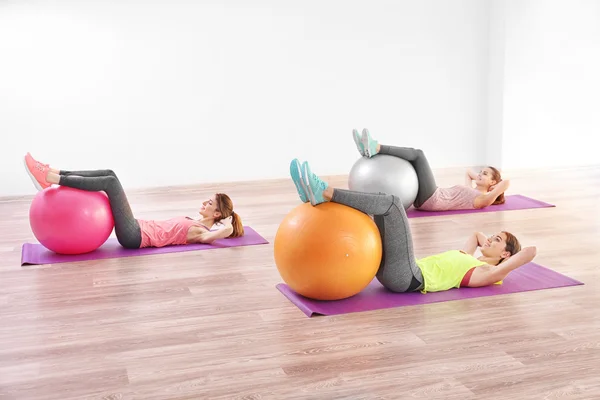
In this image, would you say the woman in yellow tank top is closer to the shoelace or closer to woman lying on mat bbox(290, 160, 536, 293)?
woman lying on mat bbox(290, 160, 536, 293)

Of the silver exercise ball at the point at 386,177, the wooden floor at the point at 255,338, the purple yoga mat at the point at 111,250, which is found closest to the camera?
the wooden floor at the point at 255,338

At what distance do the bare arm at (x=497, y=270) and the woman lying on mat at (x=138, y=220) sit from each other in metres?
1.77

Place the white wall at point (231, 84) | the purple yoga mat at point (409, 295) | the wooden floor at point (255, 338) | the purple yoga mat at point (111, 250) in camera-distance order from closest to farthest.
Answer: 1. the wooden floor at point (255, 338)
2. the purple yoga mat at point (409, 295)
3. the purple yoga mat at point (111, 250)
4. the white wall at point (231, 84)

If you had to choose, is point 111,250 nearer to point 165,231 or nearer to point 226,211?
point 165,231

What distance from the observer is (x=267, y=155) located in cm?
768

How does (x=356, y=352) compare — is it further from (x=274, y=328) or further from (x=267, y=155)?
(x=267, y=155)

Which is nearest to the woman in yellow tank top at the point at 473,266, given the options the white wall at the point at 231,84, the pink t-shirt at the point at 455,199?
the pink t-shirt at the point at 455,199

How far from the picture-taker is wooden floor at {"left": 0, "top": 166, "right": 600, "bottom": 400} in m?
2.94

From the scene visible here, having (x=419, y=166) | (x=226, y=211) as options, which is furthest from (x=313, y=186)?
(x=419, y=166)

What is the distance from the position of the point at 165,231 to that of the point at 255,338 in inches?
72.1

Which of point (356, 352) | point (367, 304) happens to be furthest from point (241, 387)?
point (367, 304)

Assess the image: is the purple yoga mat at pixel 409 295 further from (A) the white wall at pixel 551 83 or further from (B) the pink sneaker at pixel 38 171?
(A) the white wall at pixel 551 83

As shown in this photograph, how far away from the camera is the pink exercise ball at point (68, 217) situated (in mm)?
4688

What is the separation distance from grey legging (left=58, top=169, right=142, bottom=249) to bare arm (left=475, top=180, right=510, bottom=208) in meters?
2.67
